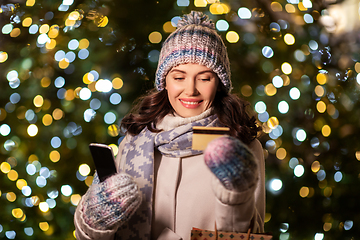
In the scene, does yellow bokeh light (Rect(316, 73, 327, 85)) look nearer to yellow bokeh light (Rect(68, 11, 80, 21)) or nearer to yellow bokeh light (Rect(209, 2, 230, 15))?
yellow bokeh light (Rect(209, 2, 230, 15))

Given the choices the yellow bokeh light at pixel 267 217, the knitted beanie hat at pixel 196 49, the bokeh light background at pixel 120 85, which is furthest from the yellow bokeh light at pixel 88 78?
the yellow bokeh light at pixel 267 217

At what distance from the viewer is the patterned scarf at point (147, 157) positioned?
106 cm

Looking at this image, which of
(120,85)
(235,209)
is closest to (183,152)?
(235,209)

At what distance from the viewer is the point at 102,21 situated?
4.33 feet

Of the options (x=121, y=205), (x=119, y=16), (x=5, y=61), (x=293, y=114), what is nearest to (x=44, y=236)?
(x=121, y=205)

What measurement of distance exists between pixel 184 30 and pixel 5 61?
83 centimetres

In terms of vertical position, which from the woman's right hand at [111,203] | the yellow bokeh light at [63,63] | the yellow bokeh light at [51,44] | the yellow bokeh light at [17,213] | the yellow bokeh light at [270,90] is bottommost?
the yellow bokeh light at [17,213]

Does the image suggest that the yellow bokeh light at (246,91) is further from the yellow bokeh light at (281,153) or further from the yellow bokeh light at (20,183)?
the yellow bokeh light at (20,183)

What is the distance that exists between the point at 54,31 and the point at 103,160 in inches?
29.3

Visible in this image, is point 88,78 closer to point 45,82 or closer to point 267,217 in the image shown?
point 45,82

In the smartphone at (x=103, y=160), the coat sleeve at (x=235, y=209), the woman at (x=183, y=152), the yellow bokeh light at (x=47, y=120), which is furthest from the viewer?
the yellow bokeh light at (x=47, y=120)

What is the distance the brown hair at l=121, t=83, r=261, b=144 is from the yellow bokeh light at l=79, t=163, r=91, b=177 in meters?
0.23

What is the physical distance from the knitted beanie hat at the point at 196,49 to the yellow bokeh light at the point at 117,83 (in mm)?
254

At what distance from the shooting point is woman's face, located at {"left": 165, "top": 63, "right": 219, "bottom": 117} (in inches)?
41.8
